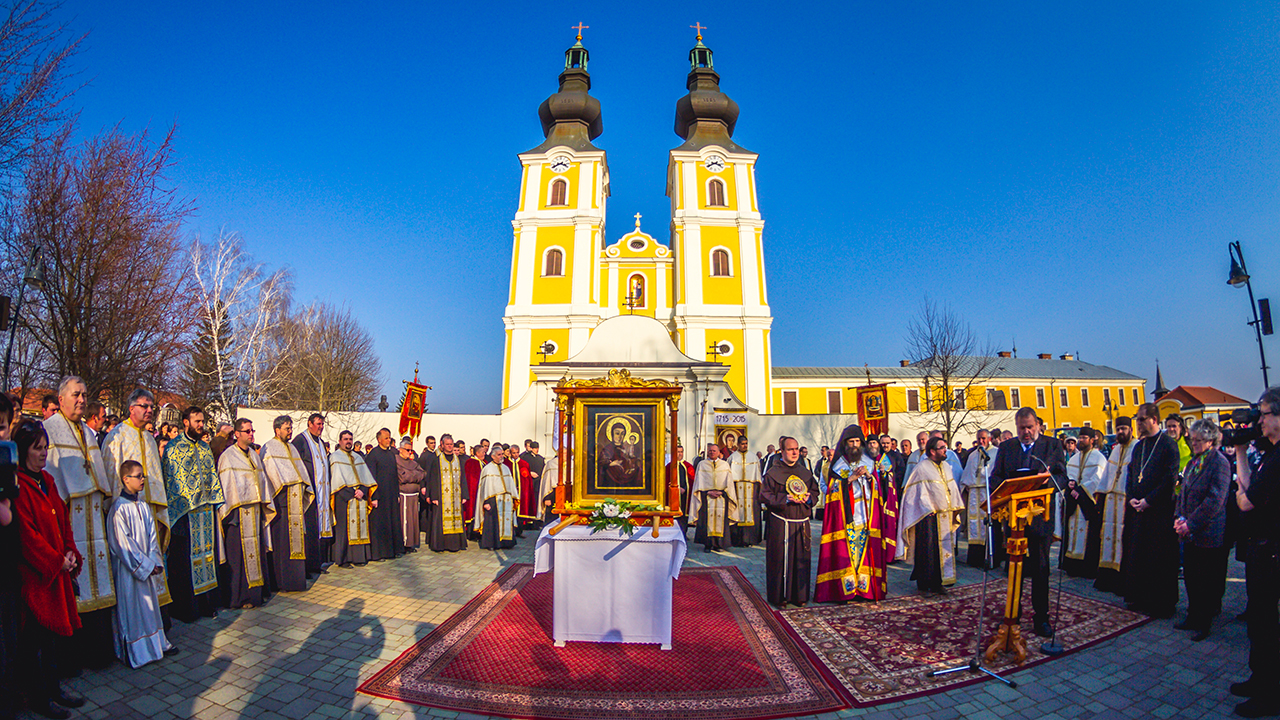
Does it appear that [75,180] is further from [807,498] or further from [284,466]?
[807,498]

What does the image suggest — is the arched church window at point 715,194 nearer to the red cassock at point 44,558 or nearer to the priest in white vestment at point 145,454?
the priest in white vestment at point 145,454

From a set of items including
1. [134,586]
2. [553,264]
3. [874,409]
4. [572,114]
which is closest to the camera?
[134,586]

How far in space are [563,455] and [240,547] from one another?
363cm

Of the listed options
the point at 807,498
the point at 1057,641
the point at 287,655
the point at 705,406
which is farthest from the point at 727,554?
the point at 705,406

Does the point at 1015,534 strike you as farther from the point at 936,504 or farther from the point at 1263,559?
the point at 936,504

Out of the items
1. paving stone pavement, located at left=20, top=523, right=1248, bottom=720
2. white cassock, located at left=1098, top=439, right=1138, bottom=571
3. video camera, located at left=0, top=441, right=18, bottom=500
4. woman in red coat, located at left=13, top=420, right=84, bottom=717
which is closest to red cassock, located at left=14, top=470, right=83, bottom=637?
woman in red coat, located at left=13, top=420, right=84, bottom=717

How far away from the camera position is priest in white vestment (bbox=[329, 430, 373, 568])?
8.41 metres

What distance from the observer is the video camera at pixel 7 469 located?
317cm

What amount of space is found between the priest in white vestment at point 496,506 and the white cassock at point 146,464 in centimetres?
510

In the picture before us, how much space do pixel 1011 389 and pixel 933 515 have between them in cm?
4577

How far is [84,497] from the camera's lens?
4570 mm

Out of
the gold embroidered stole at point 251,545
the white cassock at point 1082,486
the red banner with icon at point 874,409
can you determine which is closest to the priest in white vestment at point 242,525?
the gold embroidered stole at point 251,545

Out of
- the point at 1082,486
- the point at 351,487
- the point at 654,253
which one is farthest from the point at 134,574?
the point at 654,253

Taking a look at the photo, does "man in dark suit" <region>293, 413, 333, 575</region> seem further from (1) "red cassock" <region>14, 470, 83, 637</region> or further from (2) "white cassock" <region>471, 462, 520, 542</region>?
(1) "red cassock" <region>14, 470, 83, 637</region>
